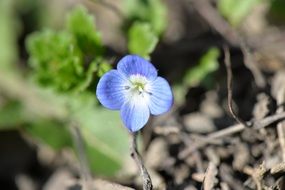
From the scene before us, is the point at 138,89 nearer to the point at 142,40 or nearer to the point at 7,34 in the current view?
the point at 142,40

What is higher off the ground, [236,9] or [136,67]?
[236,9]

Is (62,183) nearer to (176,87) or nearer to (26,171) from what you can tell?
(26,171)

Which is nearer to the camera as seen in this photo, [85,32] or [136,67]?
[136,67]

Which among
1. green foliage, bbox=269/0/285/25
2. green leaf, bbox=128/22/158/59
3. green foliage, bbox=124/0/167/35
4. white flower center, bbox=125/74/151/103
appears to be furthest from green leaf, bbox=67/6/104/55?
green foliage, bbox=269/0/285/25

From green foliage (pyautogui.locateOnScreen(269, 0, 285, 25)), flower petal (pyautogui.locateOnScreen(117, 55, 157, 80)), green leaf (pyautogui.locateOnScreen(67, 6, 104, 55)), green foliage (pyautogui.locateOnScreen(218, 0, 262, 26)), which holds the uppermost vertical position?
green foliage (pyautogui.locateOnScreen(269, 0, 285, 25))

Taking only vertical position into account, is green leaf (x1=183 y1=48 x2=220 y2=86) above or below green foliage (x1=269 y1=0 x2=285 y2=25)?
below

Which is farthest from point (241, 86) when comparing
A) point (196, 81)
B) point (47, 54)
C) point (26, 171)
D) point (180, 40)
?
point (26, 171)

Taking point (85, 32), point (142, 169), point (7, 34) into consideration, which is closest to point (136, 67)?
point (142, 169)

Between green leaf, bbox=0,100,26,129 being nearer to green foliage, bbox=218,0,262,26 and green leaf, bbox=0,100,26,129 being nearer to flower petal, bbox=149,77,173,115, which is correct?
flower petal, bbox=149,77,173,115
